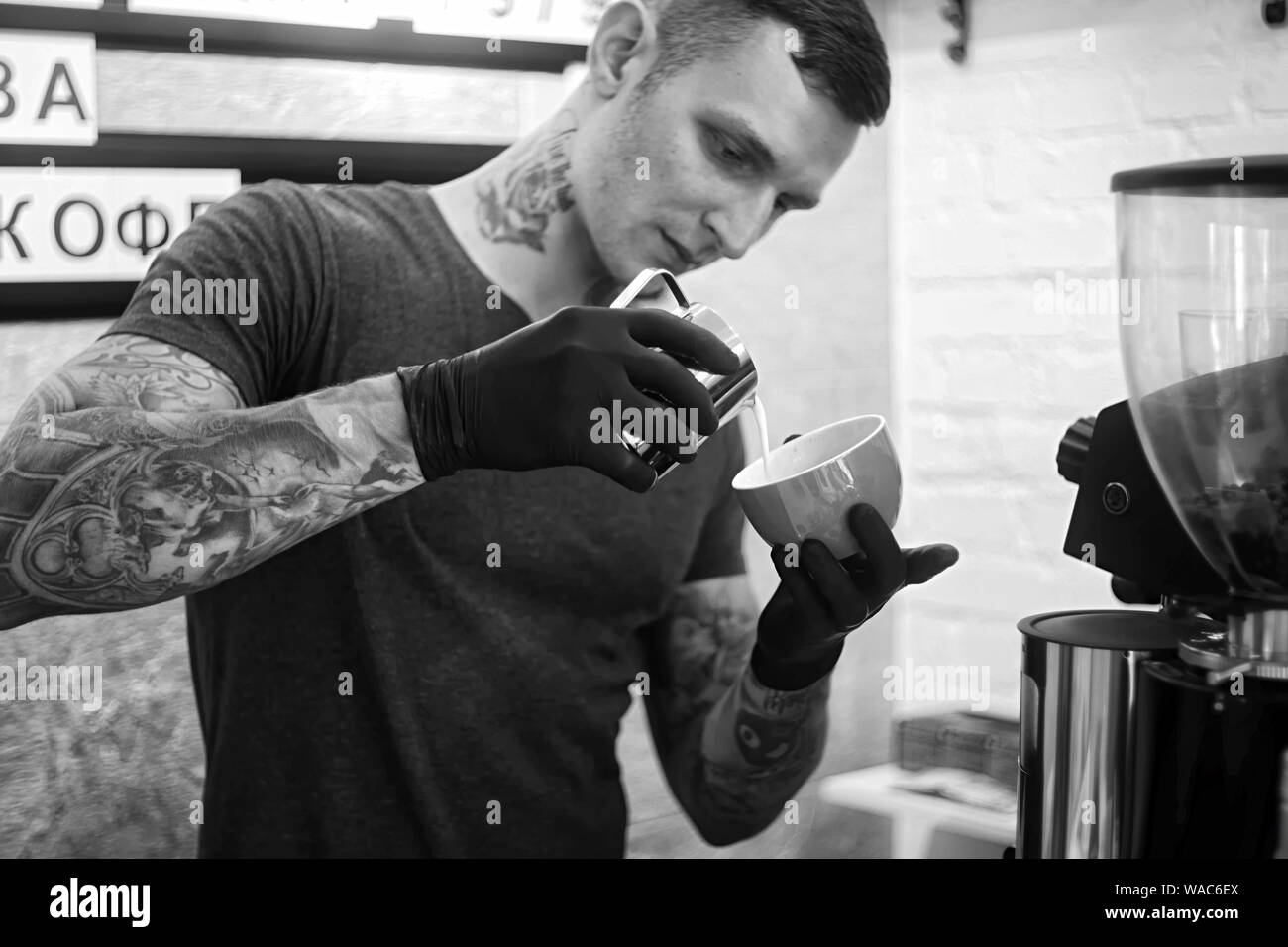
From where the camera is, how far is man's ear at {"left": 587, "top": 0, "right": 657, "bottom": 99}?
0.87 metres

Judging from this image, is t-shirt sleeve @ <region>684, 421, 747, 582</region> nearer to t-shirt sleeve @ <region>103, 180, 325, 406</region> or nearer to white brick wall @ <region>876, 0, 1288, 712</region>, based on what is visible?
white brick wall @ <region>876, 0, 1288, 712</region>

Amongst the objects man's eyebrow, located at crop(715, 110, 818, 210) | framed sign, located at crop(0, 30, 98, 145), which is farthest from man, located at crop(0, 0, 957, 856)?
framed sign, located at crop(0, 30, 98, 145)

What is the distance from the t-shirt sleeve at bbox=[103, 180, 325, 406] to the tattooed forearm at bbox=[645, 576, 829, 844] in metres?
0.36

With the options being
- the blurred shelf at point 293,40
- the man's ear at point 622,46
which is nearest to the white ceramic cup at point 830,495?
the man's ear at point 622,46

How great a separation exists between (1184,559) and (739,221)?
1.19 ft

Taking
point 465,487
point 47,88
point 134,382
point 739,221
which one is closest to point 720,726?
point 465,487

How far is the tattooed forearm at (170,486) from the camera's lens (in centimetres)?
Answer: 69

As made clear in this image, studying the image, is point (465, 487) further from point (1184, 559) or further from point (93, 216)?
point (1184, 559)

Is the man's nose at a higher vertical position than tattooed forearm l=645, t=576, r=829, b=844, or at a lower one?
higher

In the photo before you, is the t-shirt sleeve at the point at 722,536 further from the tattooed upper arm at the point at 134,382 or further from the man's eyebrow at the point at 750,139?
the tattooed upper arm at the point at 134,382

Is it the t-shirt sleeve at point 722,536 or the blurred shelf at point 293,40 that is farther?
the t-shirt sleeve at point 722,536

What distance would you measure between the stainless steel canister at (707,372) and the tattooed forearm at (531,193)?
200 millimetres
